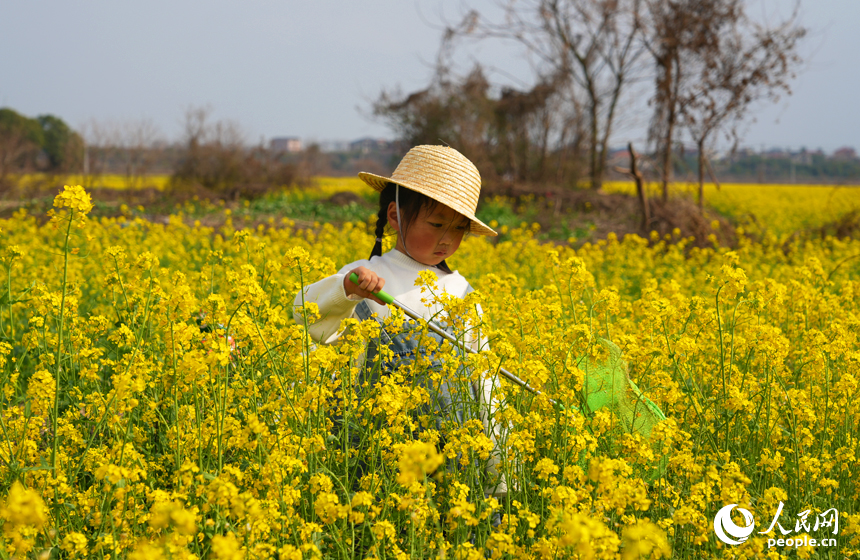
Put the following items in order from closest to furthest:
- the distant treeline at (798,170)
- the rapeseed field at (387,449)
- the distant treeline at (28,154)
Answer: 1. the rapeseed field at (387,449)
2. the distant treeline at (28,154)
3. the distant treeline at (798,170)

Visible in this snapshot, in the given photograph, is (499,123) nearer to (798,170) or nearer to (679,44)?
(679,44)

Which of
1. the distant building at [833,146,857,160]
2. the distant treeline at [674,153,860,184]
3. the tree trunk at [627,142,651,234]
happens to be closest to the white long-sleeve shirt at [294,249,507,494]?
the tree trunk at [627,142,651,234]

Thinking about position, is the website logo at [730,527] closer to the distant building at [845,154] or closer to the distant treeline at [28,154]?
the distant treeline at [28,154]

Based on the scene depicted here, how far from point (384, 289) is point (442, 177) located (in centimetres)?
53

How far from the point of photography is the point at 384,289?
2.77 m

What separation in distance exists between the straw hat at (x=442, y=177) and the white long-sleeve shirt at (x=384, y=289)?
0.30 meters

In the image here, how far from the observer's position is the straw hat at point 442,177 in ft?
8.91

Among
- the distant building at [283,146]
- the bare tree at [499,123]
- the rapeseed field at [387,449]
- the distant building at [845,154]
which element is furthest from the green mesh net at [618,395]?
the distant building at [845,154]

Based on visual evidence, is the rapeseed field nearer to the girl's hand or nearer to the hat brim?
the girl's hand

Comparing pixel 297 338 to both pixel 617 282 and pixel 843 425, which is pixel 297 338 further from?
pixel 617 282

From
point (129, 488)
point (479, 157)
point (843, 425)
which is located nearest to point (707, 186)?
point (479, 157)

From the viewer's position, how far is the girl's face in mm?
2777

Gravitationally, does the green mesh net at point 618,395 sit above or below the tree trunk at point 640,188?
below

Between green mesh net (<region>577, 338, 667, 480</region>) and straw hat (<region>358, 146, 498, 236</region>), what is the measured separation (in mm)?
→ 805
